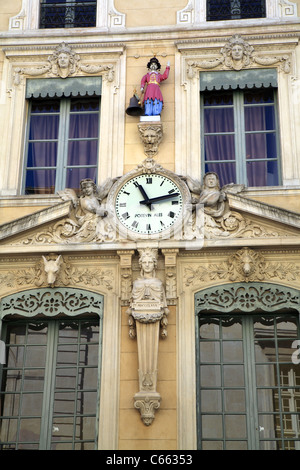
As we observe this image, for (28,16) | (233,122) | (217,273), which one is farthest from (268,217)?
(28,16)

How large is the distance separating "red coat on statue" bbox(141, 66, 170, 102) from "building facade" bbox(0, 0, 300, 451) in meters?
0.03

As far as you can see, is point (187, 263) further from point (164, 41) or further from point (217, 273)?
point (164, 41)

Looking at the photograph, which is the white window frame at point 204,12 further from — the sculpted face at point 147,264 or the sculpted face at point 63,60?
the sculpted face at point 147,264

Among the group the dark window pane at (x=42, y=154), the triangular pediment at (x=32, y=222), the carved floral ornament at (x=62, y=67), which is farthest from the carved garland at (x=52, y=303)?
the carved floral ornament at (x=62, y=67)

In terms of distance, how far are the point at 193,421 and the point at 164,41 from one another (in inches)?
284

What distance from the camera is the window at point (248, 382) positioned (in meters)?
12.8

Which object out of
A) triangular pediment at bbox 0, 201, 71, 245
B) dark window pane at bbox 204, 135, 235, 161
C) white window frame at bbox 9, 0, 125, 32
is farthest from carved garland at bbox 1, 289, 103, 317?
white window frame at bbox 9, 0, 125, 32

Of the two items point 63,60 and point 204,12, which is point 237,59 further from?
point 63,60

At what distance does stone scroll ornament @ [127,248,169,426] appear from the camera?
12.7m

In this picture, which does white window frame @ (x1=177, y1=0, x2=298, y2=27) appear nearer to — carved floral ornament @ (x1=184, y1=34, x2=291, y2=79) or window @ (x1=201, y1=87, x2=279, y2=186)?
carved floral ornament @ (x1=184, y1=34, x2=291, y2=79)

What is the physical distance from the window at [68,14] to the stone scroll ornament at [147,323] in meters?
5.23
